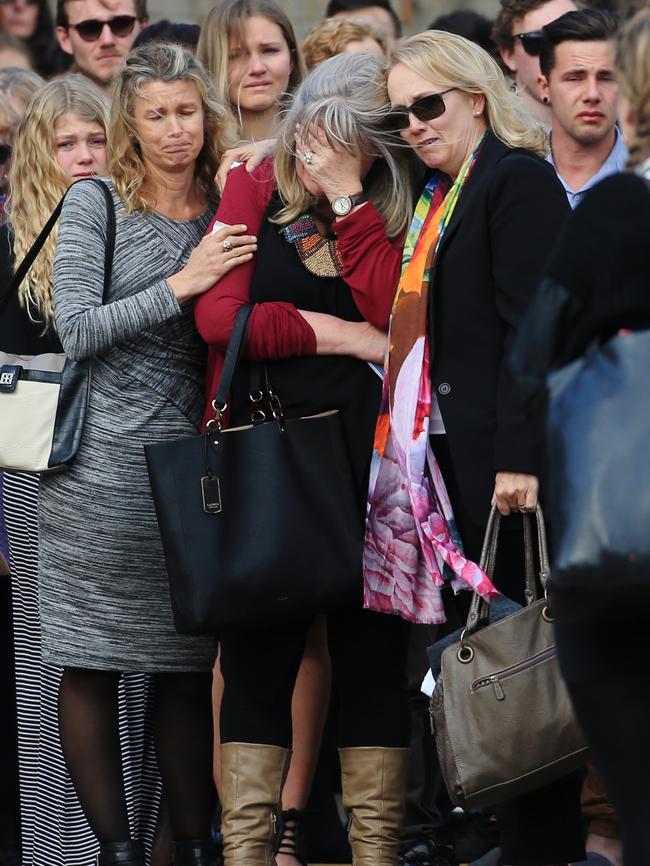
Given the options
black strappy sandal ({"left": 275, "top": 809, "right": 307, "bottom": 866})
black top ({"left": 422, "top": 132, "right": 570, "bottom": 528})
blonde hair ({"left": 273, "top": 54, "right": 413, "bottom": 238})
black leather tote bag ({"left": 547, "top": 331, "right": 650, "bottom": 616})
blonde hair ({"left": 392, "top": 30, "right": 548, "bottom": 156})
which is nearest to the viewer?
black leather tote bag ({"left": 547, "top": 331, "right": 650, "bottom": 616})

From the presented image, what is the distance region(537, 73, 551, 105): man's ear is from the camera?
4.66 m

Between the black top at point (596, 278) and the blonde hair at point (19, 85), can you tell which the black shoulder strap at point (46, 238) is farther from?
the black top at point (596, 278)

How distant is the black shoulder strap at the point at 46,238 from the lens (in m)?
3.71

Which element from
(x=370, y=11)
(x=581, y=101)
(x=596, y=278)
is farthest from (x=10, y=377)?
(x=370, y=11)

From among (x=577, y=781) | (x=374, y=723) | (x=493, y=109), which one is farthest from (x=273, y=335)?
(x=577, y=781)

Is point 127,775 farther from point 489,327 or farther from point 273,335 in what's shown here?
point 489,327

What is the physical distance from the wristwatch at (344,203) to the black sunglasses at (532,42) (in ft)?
5.18

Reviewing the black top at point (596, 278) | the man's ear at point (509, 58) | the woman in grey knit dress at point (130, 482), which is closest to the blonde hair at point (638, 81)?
the black top at point (596, 278)

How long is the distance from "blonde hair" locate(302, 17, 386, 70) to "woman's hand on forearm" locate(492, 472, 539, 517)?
98.5 inches

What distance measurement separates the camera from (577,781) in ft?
11.1

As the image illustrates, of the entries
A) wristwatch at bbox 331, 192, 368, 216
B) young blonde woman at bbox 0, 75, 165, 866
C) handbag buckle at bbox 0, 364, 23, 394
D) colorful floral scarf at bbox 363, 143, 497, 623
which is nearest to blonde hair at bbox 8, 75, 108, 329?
young blonde woman at bbox 0, 75, 165, 866

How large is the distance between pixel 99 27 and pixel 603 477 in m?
4.11

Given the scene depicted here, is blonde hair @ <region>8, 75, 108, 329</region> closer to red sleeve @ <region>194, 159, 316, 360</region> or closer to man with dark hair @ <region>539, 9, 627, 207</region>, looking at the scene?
red sleeve @ <region>194, 159, 316, 360</region>

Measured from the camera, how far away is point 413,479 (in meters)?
3.33
